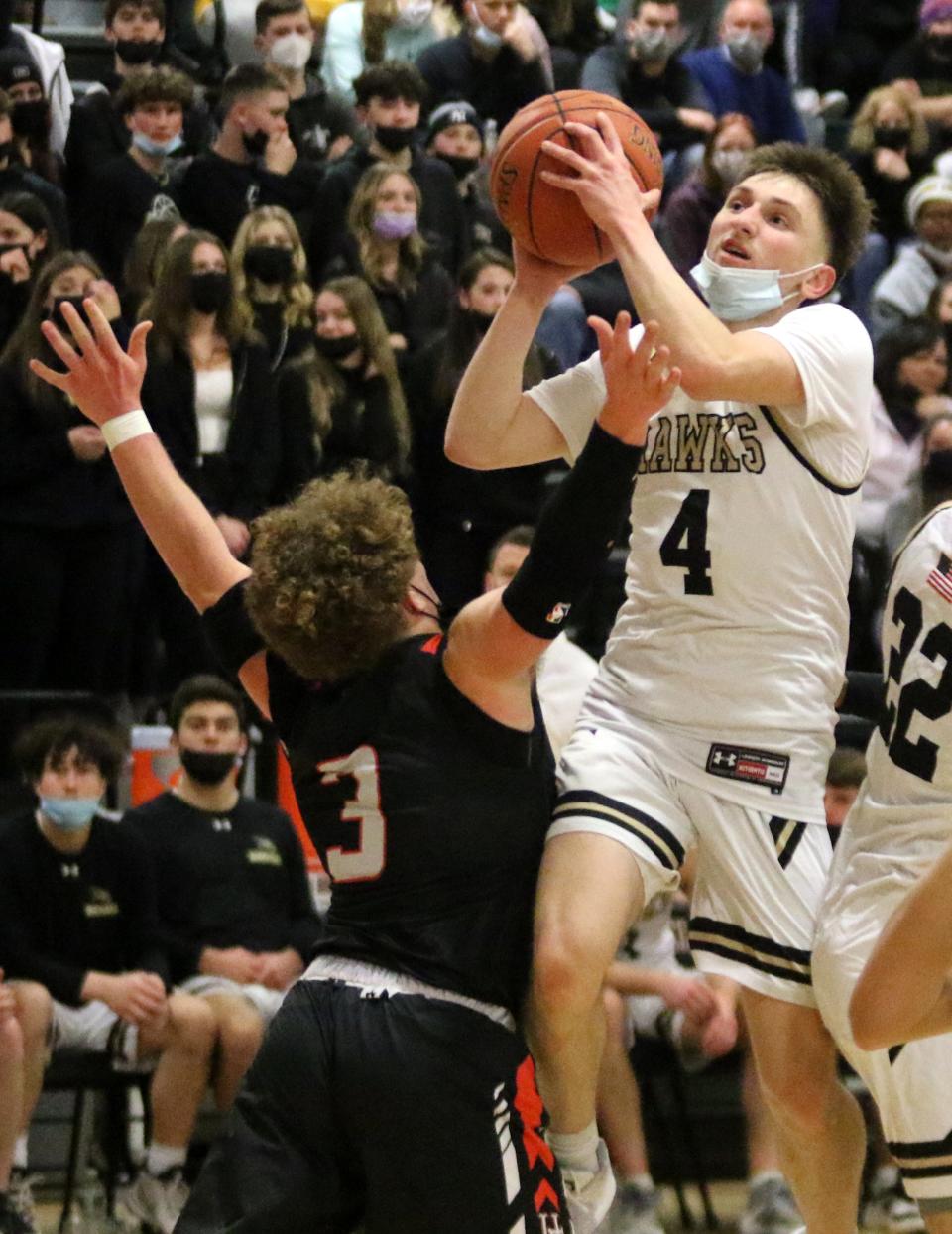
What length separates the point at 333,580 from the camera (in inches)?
140

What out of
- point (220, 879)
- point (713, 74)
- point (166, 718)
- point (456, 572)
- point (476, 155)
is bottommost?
point (220, 879)

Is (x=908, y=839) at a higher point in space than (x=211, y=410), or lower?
lower

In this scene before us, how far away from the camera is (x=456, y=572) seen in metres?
8.23

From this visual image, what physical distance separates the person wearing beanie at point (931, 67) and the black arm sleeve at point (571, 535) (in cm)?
932

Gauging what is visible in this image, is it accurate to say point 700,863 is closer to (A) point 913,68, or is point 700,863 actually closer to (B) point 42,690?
(B) point 42,690

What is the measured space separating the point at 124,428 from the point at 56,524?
12.1 feet

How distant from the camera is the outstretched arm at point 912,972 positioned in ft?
7.88

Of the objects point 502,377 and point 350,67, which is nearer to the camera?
point 502,377

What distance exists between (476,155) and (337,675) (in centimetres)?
707

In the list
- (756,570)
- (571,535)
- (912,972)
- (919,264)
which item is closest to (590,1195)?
(756,570)

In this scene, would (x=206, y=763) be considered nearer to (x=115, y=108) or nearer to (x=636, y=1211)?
(x=636, y=1211)

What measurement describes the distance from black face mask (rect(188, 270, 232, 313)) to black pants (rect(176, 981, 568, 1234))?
4.98 metres

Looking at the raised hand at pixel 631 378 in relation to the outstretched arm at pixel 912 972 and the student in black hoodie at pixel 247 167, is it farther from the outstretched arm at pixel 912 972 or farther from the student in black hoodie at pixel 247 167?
the student in black hoodie at pixel 247 167

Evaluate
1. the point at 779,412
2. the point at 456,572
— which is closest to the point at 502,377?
the point at 779,412
